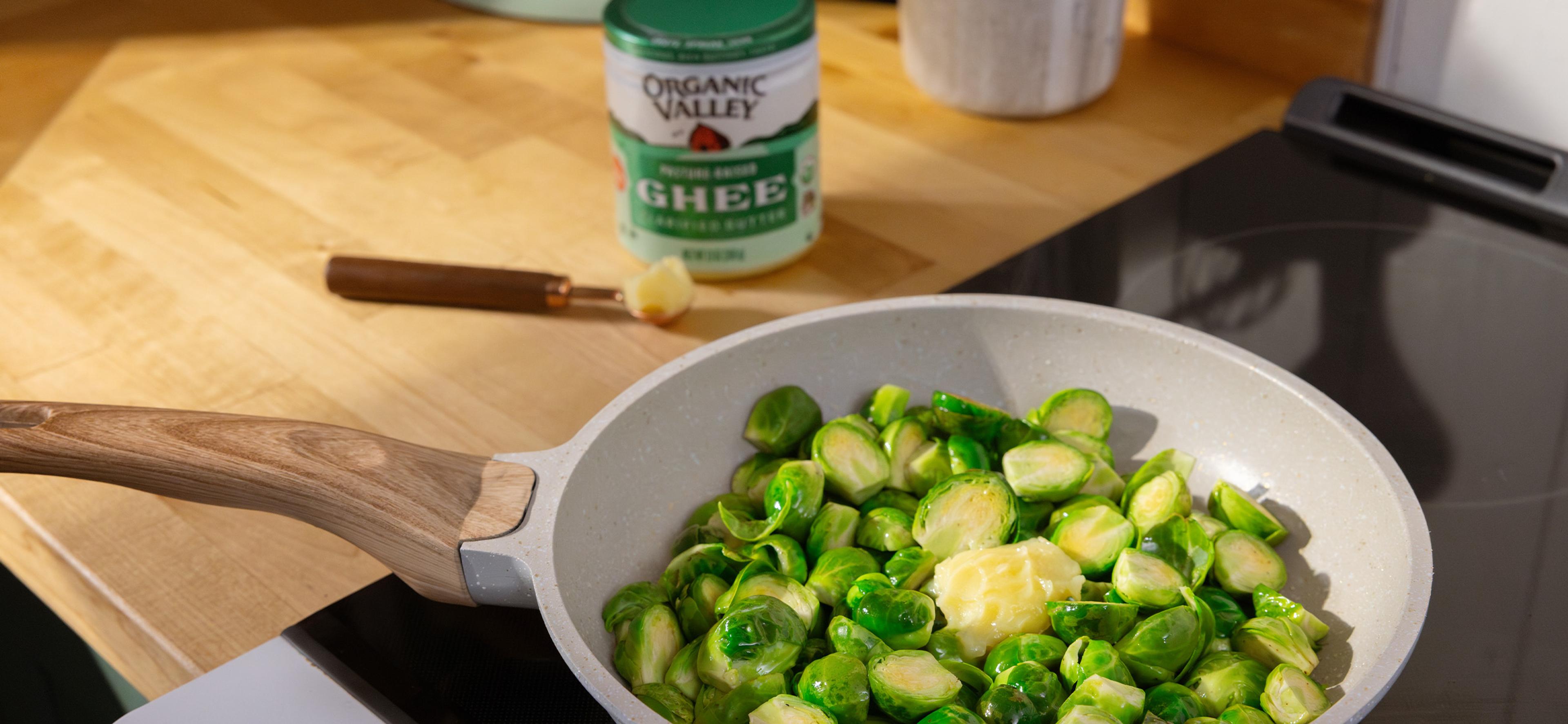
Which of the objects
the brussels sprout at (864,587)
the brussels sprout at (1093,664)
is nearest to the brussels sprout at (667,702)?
the brussels sprout at (864,587)

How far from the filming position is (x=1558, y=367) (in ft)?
3.26

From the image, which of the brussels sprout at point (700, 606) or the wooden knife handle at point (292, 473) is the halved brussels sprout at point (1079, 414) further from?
the wooden knife handle at point (292, 473)

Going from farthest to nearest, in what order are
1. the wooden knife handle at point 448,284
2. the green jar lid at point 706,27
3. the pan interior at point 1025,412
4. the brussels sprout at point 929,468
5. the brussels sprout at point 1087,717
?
the wooden knife handle at point 448,284 < the green jar lid at point 706,27 < the brussels sprout at point 929,468 < the pan interior at point 1025,412 < the brussels sprout at point 1087,717

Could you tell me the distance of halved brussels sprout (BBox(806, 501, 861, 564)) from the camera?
0.79 metres

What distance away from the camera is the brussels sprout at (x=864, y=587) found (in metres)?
0.71

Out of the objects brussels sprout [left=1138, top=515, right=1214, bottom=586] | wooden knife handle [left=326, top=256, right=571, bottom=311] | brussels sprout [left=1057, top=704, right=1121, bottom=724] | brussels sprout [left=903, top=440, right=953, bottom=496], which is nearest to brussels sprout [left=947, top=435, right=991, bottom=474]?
brussels sprout [left=903, top=440, right=953, bottom=496]

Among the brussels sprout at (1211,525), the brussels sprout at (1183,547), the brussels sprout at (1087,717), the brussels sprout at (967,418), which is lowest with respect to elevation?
the brussels sprout at (1211,525)

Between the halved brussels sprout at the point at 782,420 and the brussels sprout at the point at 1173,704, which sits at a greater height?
the halved brussels sprout at the point at 782,420

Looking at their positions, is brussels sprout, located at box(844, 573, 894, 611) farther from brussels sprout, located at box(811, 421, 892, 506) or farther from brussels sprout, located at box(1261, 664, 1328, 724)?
brussels sprout, located at box(1261, 664, 1328, 724)

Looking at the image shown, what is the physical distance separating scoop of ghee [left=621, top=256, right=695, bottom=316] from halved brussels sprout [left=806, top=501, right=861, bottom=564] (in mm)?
336

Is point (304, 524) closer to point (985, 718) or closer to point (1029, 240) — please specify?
point (985, 718)

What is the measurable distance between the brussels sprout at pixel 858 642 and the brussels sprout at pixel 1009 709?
0.21ft

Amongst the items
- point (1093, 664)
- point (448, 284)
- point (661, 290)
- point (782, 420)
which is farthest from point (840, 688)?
point (448, 284)

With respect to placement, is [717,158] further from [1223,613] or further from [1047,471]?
[1223,613]
